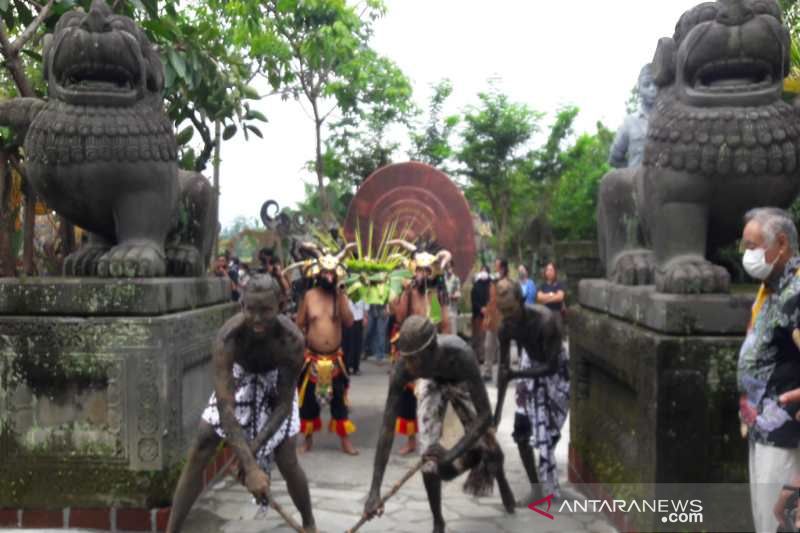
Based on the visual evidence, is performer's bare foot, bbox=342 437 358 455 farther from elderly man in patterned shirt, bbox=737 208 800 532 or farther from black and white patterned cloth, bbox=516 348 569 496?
elderly man in patterned shirt, bbox=737 208 800 532

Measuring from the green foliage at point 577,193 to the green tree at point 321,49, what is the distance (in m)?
5.43

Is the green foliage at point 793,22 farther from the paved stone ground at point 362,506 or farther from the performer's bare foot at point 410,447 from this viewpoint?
the performer's bare foot at point 410,447

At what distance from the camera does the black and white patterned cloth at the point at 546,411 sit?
204 inches

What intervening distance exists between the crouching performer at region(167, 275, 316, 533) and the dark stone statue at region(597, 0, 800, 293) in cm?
192

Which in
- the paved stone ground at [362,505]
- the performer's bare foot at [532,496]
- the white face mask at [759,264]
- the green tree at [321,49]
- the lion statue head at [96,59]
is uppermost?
the green tree at [321,49]

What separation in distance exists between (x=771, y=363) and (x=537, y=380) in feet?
8.00

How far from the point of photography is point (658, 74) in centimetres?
415

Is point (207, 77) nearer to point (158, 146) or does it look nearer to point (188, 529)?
point (158, 146)

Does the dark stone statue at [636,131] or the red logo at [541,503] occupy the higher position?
the dark stone statue at [636,131]

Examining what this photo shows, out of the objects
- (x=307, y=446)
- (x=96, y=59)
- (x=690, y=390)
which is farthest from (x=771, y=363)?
(x=307, y=446)

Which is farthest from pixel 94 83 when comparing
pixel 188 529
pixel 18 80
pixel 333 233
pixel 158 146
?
pixel 333 233

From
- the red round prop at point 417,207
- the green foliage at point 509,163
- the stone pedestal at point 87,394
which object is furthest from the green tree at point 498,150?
the stone pedestal at point 87,394

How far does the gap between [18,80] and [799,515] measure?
5201 mm

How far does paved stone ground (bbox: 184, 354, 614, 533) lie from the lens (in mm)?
4641
